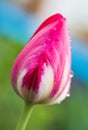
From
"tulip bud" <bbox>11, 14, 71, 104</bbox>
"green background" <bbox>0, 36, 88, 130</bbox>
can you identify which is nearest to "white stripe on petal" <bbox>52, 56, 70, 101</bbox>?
"tulip bud" <bbox>11, 14, 71, 104</bbox>

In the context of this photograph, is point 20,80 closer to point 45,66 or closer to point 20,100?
point 45,66

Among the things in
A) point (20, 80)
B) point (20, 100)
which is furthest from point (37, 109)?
point (20, 80)

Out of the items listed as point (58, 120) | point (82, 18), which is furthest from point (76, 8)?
point (58, 120)

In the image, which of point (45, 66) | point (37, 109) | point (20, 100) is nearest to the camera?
point (45, 66)

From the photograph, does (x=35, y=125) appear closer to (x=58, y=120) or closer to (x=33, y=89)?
(x=58, y=120)

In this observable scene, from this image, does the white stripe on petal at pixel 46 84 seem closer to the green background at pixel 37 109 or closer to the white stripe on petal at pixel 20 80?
the white stripe on petal at pixel 20 80

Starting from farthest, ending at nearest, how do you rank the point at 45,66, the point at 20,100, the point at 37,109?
1. the point at 37,109
2. the point at 20,100
3. the point at 45,66

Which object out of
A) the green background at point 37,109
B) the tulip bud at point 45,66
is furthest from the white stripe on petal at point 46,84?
the green background at point 37,109
